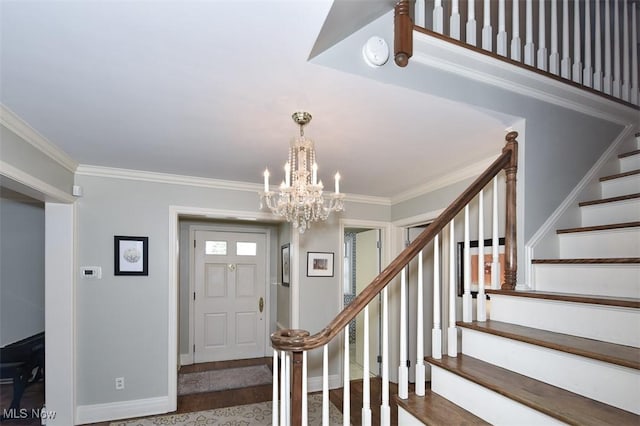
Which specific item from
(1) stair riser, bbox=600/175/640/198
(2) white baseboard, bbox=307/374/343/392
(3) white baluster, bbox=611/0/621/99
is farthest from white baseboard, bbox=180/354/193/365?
(3) white baluster, bbox=611/0/621/99

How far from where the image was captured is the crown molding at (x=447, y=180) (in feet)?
9.74

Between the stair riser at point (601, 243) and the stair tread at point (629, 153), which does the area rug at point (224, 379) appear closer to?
the stair riser at point (601, 243)

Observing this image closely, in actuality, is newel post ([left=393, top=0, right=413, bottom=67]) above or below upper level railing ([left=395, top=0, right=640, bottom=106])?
below

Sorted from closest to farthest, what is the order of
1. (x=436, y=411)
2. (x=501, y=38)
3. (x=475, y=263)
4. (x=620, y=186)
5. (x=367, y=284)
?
(x=436, y=411)
(x=501, y=38)
(x=620, y=186)
(x=475, y=263)
(x=367, y=284)

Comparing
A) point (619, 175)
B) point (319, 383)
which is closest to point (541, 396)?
point (619, 175)

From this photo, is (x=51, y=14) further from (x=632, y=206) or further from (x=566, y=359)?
(x=632, y=206)

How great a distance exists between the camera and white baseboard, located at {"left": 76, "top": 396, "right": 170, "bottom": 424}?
3.14 metres

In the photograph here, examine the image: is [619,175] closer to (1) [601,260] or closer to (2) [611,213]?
(2) [611,213]

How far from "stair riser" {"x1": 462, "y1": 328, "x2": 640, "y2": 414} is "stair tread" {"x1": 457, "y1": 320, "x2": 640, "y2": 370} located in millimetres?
31

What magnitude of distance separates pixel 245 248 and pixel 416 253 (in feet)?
13.4

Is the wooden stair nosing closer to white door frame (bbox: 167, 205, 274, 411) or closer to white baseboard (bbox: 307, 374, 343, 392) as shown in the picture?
white baseboard (bbox: 307, 374, 343, 392)

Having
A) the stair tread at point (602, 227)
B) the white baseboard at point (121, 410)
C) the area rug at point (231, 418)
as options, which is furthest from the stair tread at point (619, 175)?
the white baseboard at point (121, 410)

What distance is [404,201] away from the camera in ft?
13.8

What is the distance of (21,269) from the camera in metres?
4.31
